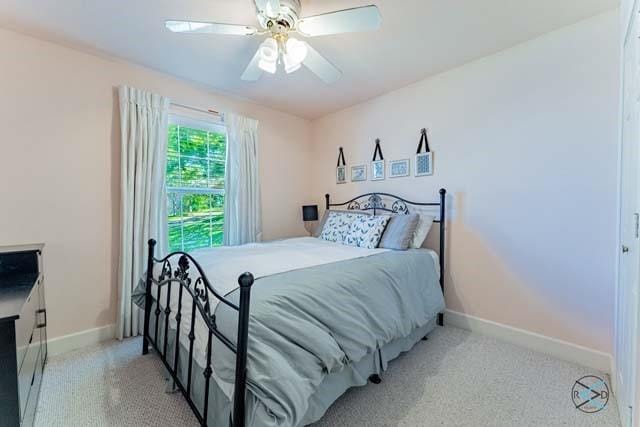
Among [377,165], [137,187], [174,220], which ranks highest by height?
[377,165]

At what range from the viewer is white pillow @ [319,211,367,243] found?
301 cm

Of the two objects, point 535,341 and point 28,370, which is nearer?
point 28,370

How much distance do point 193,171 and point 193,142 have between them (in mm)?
310

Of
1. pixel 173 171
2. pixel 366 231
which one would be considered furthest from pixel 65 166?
pixel 366 231

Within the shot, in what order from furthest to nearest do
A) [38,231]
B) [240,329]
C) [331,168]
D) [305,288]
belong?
1. [331,168]
2. [38,231]
3. [305,288]
4. [240,329]

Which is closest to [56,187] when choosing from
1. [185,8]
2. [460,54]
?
[185,8]

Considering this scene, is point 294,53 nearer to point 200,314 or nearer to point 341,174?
point 200,314

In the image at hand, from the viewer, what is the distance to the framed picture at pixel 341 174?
3698 millimetres

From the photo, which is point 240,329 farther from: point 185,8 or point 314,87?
point 314,87

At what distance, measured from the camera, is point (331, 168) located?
3887 millimetres

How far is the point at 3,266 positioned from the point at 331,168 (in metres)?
3.14

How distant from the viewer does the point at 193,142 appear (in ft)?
10.0

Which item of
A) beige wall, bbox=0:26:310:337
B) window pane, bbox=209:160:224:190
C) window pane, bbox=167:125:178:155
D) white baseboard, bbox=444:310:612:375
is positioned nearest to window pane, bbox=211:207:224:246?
window pane, bbox=209:160:224:190

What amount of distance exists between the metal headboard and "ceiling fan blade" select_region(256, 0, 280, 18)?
2.00 metres
